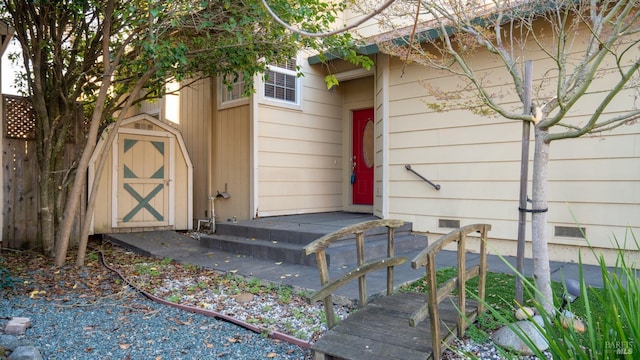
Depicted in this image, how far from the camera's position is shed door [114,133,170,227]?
7363 mm

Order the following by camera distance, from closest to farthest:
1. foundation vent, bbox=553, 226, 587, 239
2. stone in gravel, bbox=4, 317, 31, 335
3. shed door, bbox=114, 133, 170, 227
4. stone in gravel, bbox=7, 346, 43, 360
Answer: stone in gravel, bbox=7, 346, 43, 360 → stone in gravel, bbox=4, 317, 31, 335 → foundation vent, bbox=553, 226, 587, 239 → shed door, bbox=114, 133, 170, 227

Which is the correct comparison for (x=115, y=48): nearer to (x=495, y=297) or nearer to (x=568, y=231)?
(x=495, y=297)

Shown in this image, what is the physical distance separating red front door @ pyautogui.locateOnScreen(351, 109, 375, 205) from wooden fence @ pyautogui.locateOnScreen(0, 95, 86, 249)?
17.3 feet

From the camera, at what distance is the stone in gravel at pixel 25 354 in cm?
271

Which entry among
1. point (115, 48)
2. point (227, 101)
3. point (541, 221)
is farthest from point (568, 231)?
point (115, 48)

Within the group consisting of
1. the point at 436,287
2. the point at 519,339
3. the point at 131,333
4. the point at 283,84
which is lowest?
the point at 131,333

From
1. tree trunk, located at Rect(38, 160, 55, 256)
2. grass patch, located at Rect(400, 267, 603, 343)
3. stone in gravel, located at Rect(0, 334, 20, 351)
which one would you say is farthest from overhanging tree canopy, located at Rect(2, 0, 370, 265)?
grass patch, located at Rect(400, 267, 603, 343)

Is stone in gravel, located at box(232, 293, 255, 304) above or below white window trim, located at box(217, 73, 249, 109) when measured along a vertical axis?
below

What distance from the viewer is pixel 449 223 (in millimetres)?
6047

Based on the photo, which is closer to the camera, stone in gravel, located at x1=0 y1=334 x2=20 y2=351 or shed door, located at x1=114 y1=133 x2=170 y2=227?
stone in gravel, located at x1=0 y1=334 x2=20 y2=351

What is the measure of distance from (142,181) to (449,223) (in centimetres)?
522

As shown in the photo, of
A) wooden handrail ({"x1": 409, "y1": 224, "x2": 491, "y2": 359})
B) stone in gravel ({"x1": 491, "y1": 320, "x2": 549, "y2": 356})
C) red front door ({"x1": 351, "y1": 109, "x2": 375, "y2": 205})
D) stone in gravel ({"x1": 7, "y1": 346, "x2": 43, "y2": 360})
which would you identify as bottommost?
stone in gravel ({"x1": 7, "y1": 346, "x2": 43, "y2": 360})

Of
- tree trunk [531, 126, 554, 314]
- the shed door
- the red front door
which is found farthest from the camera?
the red front door

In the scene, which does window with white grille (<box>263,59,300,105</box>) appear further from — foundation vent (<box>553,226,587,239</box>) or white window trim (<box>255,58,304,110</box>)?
foundation vent (<box>553,226,587,239</box>)
